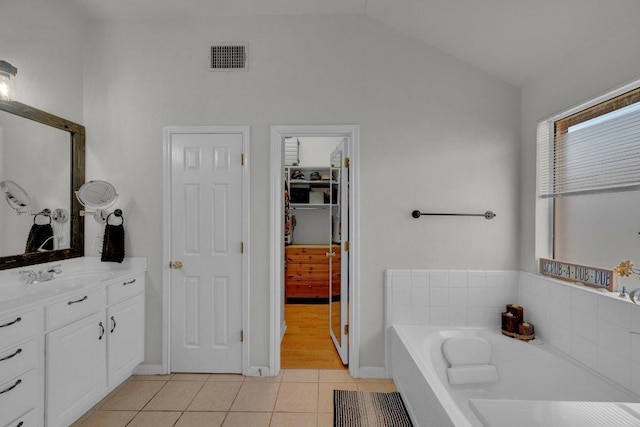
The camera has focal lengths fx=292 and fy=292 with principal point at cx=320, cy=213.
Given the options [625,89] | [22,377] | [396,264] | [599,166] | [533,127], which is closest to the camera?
[22,377]

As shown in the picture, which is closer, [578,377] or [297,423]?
[578,377]

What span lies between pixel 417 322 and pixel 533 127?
1769 mm

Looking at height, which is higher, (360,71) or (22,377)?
(360,71)

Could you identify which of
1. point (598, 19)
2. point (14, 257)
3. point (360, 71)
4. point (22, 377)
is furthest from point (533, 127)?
point (14, 257)

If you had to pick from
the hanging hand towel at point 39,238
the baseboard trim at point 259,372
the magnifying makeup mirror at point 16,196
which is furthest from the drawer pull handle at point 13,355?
the baseboard trim at point 259,372

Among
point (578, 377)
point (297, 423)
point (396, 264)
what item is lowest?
point (297, 423)

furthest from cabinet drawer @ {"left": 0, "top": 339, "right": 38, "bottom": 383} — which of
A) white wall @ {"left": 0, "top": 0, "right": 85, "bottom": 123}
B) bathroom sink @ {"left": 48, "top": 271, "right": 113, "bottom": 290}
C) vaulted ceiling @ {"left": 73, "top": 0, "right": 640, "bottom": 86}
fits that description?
vaulted ceiling @ {"left": 73, "top": 0, "right": 640, "bottom": 86}

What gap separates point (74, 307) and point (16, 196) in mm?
864

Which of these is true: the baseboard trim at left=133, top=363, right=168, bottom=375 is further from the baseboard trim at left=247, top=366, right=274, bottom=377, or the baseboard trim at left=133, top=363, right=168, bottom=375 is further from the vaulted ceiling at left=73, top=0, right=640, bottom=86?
the vaulted ceiling at left=73, top=0, right=640, bottom=86

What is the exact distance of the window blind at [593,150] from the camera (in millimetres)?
1594

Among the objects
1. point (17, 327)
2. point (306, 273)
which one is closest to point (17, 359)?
point (17, 327)

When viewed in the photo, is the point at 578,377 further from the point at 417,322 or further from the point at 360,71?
the point at 360,71

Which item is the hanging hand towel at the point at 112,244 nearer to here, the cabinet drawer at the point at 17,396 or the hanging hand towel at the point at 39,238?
the hanging hand towel at the point at 39,238

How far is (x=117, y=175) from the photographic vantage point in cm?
244
